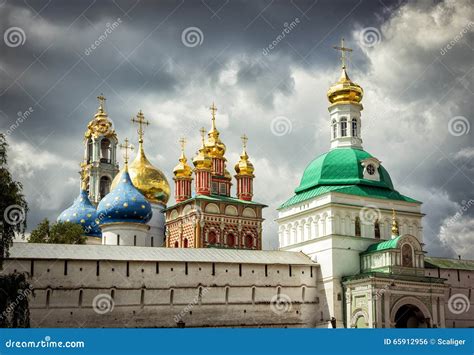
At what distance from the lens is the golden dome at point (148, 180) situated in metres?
46.9

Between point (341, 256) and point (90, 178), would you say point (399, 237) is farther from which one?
point (90, 178)

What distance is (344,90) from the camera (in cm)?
3725

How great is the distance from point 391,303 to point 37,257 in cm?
1339

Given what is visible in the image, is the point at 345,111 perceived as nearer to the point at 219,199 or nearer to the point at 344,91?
the point at 344,91

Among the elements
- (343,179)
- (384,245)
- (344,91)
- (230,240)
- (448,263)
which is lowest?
(448,263)

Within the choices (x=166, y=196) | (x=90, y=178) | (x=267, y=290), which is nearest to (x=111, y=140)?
(x=90, y=178)

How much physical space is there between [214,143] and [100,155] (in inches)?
350

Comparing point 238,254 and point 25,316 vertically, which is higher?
point 238,254

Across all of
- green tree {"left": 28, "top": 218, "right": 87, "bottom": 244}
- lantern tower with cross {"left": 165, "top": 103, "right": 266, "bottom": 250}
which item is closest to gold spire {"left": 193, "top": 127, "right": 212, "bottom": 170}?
lantern tower with cross {"left": 165, "top": 103, "right": 266, "bottom": 250}

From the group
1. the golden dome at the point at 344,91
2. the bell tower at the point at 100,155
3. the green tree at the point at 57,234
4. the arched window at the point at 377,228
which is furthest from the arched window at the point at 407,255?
the bell tower at the point at 100,155

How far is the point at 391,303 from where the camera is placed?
101 ft

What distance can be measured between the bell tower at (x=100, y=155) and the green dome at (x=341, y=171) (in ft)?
66.0

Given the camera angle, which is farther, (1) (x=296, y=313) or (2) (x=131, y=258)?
(1) (x=296, y=313)

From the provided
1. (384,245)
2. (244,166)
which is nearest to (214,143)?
(244,166)
